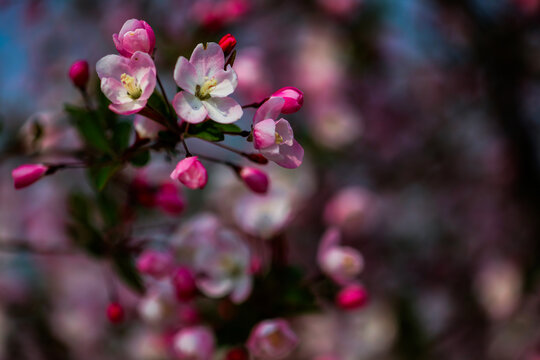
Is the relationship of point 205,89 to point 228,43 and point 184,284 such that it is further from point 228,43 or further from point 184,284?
point 184,284

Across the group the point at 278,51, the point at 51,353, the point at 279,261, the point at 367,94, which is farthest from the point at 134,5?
the point at 279,261

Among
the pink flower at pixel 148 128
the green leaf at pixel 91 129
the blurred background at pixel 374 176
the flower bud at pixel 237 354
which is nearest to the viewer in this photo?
the pink flower at pixel 148 128

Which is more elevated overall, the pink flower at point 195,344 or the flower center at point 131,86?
the flower center at point 131,86

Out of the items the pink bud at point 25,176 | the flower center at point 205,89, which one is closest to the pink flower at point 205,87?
the flower center at point 205,89

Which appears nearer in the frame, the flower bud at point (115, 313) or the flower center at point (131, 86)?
the flower center at point (131, 86)

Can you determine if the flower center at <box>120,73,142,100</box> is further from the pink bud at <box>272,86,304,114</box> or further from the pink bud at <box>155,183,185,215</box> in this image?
the pink bud at <box>155,183,185,215</box>

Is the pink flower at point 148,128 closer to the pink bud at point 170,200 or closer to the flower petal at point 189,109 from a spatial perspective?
the flower petal at point 189,109
